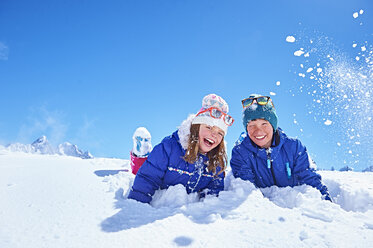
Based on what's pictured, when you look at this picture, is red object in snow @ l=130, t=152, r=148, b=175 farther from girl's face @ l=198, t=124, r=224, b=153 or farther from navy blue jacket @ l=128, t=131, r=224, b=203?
girl's face @ l=198, t=124, r=224, b=153

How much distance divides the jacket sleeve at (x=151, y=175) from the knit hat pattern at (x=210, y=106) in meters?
0.62

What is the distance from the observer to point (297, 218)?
66.7 inches

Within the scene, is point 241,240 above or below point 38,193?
below

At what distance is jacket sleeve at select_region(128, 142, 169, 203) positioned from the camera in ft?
8.47

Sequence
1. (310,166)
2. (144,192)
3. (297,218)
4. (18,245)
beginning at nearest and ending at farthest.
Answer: (18,245) < (297,218) < (144,192) < (310,166)

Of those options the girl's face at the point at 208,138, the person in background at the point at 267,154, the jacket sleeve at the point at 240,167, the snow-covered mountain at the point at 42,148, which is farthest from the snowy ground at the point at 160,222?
the snow-covered mountain at the point at 42,148

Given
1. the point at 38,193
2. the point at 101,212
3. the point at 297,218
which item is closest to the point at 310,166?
the point at 297,218

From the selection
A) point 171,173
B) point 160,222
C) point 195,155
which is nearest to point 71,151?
point 171,173

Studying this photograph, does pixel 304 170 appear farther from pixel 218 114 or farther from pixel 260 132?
pixel 218 114

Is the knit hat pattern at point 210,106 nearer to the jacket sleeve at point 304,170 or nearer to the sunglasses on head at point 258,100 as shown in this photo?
the sunglasses on head at point 258,100

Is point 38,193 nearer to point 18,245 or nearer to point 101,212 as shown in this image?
point 101,212

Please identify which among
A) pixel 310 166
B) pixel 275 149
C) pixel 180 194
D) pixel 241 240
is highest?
pixel 275 149

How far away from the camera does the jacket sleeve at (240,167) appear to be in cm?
330

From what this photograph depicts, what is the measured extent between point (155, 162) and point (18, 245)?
5.60 feet
